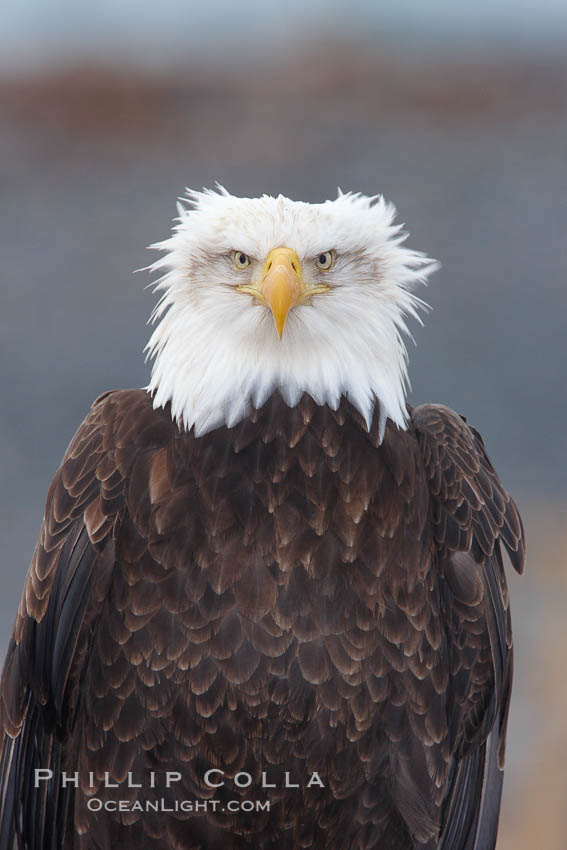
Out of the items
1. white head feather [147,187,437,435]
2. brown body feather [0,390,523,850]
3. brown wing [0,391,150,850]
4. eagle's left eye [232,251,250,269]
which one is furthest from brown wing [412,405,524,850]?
brown wing [0,391,150,850]

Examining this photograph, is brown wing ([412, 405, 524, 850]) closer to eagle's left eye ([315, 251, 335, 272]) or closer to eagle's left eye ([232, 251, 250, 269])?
eagle's left eye ([315, 251, 335, 272])

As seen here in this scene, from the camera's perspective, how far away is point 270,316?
1934 mm

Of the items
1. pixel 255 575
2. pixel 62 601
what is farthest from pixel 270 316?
pixel 62 601

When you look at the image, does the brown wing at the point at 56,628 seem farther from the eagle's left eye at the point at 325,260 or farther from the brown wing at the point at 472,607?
the brown wing at the point at 472,607

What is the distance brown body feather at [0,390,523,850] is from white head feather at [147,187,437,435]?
49mm

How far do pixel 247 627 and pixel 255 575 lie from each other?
0.10 meters

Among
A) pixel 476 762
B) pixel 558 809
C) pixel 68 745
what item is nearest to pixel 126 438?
pixel 68 745

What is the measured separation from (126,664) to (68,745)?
0.85ft

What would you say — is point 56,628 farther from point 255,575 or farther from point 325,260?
point 325,260

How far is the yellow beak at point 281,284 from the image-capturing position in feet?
5.95

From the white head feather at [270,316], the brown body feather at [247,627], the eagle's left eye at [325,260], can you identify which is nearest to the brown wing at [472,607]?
the brown body feather at [247,627]

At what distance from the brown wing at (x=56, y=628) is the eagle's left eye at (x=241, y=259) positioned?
37cm

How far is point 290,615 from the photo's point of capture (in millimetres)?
1894

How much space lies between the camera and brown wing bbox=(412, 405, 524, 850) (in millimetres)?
2104
